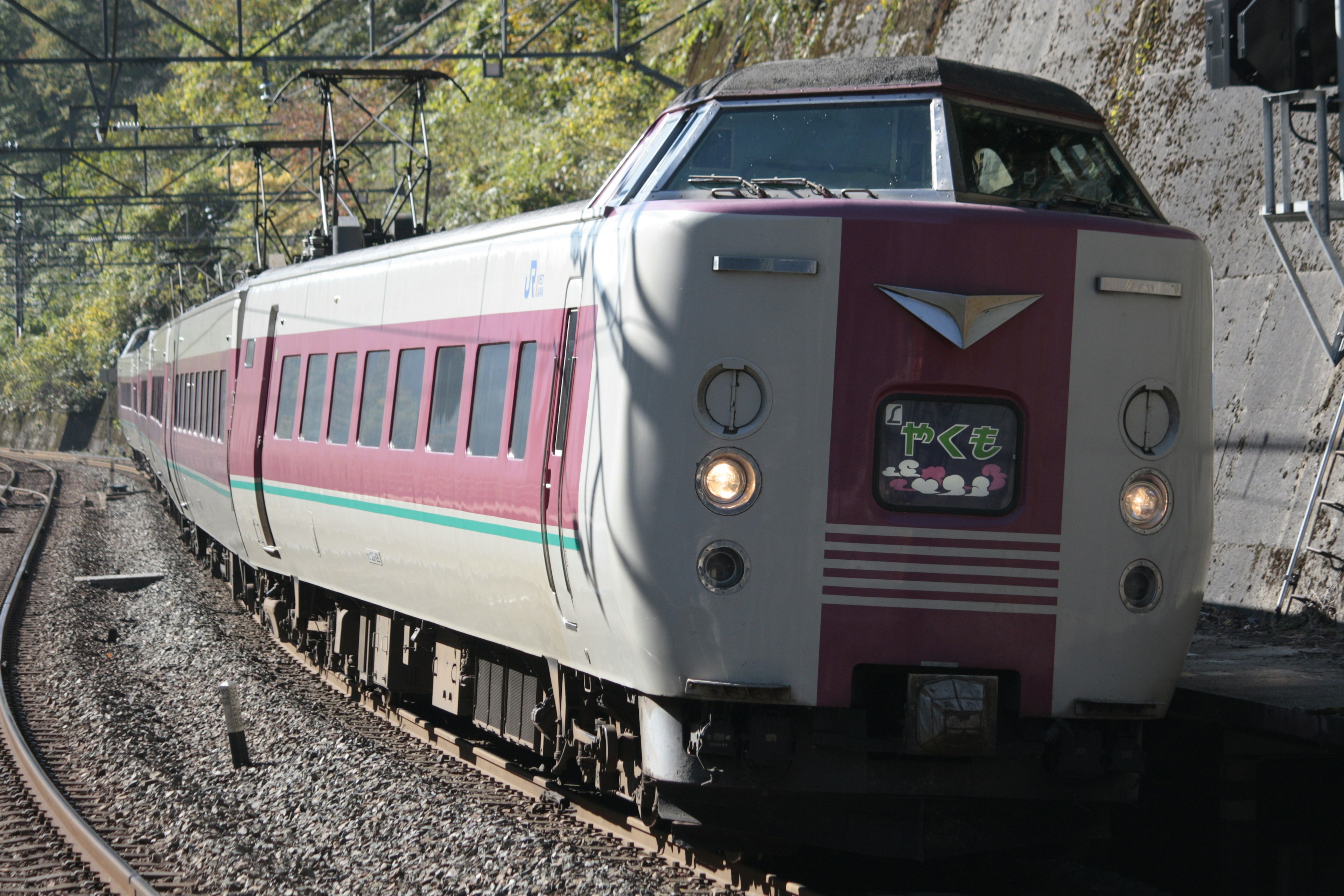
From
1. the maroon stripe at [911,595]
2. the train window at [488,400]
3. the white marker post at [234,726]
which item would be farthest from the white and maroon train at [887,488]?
the white marker post at [234,726]

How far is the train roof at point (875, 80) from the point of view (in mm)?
6113

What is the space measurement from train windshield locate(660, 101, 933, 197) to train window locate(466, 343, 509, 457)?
142 centimetres

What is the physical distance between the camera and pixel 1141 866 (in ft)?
24.3

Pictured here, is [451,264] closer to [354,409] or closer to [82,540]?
[354,409]

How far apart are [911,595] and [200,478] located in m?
12.7

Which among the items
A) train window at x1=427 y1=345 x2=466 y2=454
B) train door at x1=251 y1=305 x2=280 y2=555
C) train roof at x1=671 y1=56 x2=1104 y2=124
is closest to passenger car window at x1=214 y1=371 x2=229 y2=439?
train door at x1=251 y1=305 x2=280 y2=555

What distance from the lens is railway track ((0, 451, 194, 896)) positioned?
6949mm

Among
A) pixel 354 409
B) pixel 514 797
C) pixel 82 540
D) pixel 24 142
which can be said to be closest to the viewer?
pixel 514 797

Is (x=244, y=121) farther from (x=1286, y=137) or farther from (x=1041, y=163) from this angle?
(x=1041, y=163)

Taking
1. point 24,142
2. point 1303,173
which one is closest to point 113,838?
point 1303,173

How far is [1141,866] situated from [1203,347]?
3.13 meters

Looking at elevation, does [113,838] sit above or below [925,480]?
below

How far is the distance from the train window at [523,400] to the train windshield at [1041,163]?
2.08 meters

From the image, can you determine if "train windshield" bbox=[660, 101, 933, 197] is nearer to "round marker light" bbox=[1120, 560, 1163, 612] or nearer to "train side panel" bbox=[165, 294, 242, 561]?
"round marker light" bbox=[1120, 560, 1163, 612]
